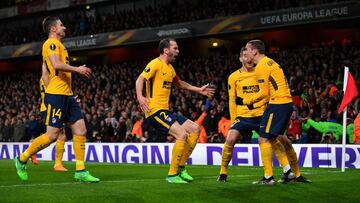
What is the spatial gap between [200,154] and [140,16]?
1859cm

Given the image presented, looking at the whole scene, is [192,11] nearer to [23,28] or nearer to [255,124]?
[23,28]

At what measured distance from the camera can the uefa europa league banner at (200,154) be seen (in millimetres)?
14859

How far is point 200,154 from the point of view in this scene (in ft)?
58.3

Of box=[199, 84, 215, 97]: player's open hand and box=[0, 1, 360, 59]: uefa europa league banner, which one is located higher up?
box=[0, 1, 360, 59]: uefa europa league banner

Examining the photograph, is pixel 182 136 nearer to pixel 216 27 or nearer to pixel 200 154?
pixel 200 154

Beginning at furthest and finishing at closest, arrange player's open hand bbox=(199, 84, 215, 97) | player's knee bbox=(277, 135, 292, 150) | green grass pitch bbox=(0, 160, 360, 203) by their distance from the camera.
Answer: player's open hand bbox=(199, 84, 215, 97)
player's knee bbox=(277, 135, 292, 150)
green grass pitch bbox=(0, 160, 360, 203)

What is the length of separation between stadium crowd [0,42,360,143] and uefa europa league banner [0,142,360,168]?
5.29ft

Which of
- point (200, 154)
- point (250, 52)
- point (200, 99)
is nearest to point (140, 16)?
point (200, 99)

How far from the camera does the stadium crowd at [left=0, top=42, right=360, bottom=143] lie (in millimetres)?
18828

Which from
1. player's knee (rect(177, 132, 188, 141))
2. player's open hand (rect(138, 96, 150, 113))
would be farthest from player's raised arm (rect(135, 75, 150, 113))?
player's knee (rect(177, 132, 188, 141))

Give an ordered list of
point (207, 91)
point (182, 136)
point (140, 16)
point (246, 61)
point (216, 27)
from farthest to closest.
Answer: point (140, 16), point (216, 27), point (246, 61), point (207, 91), point (182, 136)

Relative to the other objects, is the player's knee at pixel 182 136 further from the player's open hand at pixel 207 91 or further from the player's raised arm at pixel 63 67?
the player's raised arm at pixel 63 67

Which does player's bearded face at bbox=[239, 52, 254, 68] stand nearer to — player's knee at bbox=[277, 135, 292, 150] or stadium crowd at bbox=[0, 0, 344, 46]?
player's knee at bbox=[277, 135, 292, 150]

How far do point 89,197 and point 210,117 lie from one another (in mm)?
13077
